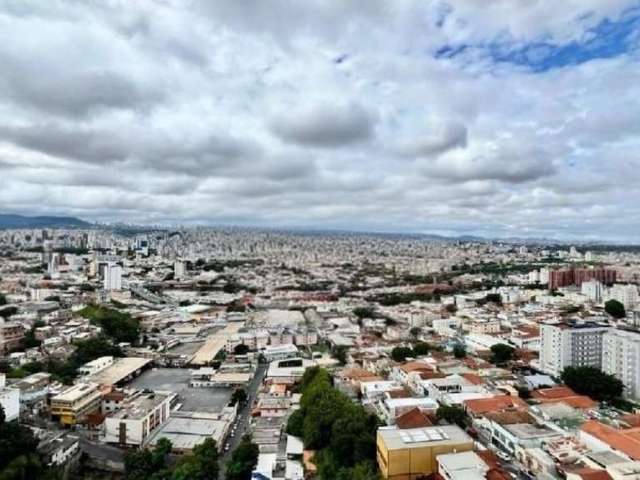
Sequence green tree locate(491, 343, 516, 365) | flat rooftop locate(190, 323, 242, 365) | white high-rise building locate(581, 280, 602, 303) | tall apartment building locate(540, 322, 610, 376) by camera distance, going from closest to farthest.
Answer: tall apartment building locate(540, 322, 610, 376) < green tree locate(491, 343, 516, 365) < flat rooftop locate(190, 323, 242, 365) < white high-rise building locate(581, 280, 602, 303)

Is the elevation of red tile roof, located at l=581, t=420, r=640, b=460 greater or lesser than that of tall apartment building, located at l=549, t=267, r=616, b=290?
lesser

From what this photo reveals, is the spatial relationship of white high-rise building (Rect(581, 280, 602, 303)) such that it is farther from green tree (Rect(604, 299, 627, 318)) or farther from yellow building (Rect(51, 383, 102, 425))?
yellow building (Rect(51, 383, 102, 425))

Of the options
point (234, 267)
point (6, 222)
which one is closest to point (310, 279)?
point (234, 267)

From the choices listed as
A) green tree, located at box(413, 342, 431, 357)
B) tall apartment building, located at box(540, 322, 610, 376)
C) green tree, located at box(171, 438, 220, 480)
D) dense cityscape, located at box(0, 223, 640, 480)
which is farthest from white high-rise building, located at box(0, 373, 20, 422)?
tall apartment building, located at box(540, 322, 610, 376)

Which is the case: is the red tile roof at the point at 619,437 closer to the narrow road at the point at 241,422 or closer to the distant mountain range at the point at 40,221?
the narrow road at the point at 241,422

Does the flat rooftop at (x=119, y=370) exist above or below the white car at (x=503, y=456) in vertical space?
below

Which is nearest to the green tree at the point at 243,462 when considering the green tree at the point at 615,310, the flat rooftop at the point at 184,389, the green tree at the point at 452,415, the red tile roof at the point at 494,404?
the flat rooftop at the point at 184,389
